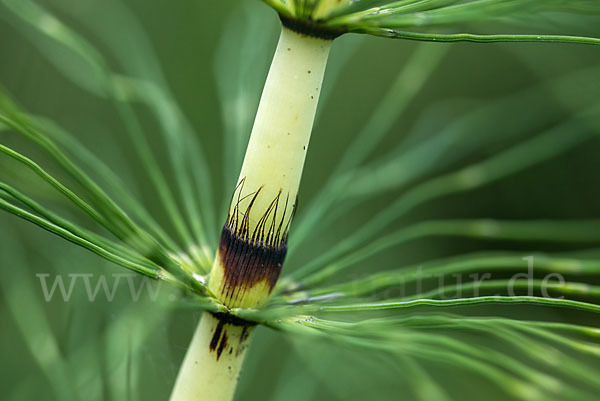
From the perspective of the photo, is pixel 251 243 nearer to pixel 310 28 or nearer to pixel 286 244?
pixel 286 244

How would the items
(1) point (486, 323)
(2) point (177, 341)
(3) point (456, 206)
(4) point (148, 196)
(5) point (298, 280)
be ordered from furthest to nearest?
(3) point (456, 206) → (4) point (148, 196) → (2) point (177, 341) → (5) point (298, 280) → (1) point (486, 323)

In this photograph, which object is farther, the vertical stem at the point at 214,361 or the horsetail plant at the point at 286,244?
the vertical stem at the point at 214,361

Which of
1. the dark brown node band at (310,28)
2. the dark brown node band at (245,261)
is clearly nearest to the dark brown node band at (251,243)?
the dark brown node band at (245,261)

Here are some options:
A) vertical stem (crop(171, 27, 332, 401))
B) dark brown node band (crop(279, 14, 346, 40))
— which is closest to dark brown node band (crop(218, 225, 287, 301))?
vertical stem (crop(171, 27, 332, 401))

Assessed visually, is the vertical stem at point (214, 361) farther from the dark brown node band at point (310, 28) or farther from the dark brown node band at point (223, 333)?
the dark brown node band at point (310, 28)

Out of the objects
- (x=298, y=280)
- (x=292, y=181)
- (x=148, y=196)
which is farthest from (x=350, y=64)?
(x=292, y=181)

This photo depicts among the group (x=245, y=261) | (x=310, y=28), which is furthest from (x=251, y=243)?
(x=310, y=28)

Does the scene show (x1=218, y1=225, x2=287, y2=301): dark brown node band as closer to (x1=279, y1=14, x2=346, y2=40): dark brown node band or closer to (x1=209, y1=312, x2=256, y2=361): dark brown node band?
(x1=209, y1=312, x2=256, y2=361): dark brown node band

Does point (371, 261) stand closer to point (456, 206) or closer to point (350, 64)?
point (456, 206)
